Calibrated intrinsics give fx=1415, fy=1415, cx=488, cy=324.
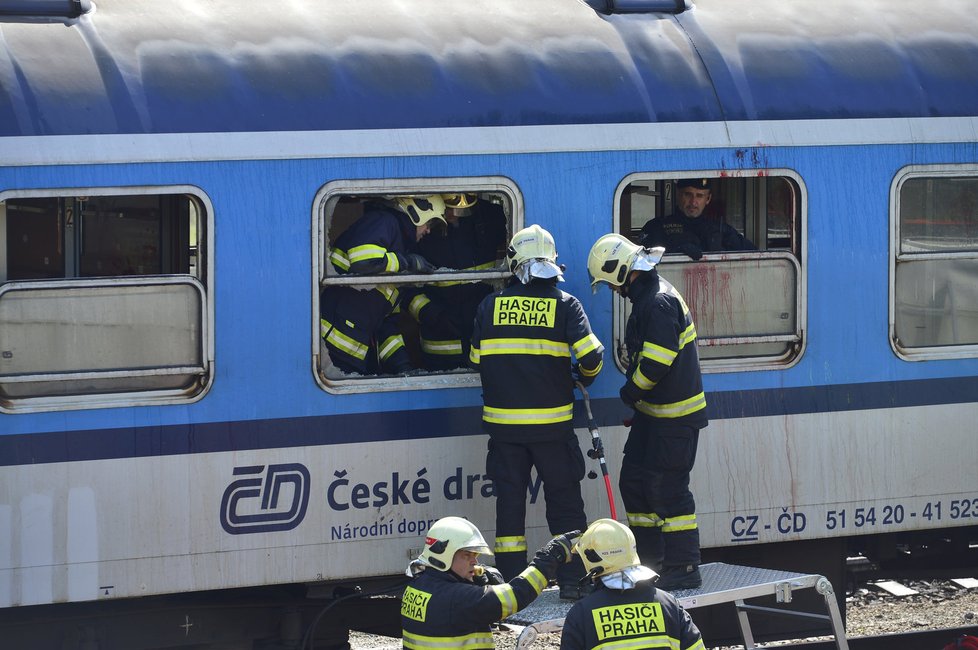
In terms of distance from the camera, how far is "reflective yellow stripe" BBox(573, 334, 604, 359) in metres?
6.27

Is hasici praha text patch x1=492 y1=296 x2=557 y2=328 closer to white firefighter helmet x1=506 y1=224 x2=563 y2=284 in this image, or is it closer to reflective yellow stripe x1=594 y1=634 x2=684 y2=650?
white firefighter helmet x1=506 y1=224 x2=563 y2=284

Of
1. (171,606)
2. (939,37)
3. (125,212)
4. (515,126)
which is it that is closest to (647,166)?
(515,126)

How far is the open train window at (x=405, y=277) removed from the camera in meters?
6.36

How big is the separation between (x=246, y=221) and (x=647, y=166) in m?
1.91

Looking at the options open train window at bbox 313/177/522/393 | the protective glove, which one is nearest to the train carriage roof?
open train window at bbox 313/177/522/393

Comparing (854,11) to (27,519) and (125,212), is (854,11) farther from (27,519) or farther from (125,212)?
(27,519)

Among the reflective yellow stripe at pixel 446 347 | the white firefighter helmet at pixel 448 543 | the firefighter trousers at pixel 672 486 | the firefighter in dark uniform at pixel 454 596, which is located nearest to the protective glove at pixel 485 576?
the firefighter in dark uniform at pixel 454 596

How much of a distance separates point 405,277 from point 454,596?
1.60 m

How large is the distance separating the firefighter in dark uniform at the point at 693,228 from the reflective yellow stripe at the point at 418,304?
1.21m

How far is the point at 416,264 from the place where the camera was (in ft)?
21.5

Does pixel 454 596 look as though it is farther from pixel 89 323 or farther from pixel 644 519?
pixel 89 323

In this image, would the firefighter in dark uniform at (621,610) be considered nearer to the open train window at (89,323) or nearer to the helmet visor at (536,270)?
the helmet visor at (536,270)

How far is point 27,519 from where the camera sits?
19.3 feet

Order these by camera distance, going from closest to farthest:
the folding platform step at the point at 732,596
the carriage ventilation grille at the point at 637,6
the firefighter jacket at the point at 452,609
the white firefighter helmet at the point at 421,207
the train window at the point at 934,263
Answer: the firefighter jacket at the point at 452,609, the folding platform step at the point at 732,596, the white firefighter helmet at the point at 421,207, the carriage ventilation grille at the point at 637,6, the train window at the point at 934,263
